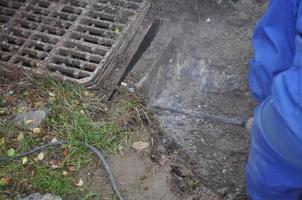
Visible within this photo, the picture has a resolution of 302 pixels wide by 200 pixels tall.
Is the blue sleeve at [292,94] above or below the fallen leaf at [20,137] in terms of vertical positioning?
above

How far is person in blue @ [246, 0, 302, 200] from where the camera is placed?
1808mm

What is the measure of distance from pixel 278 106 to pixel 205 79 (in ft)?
5.07

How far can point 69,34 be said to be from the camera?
11.5 feet

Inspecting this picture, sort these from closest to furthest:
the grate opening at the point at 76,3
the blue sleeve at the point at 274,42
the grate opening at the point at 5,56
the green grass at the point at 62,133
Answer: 1. the blue sleeve at the point at 274,42
2. the green grass at the point at 62,133
3. the grate opening at the point at 5,56
4. the grate opening at the point at 76,3

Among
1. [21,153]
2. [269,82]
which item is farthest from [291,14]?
[21,153]

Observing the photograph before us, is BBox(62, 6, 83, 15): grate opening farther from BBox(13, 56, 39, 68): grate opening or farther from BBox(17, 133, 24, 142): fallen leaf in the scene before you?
BBox(17, 133, 24, 142): fallen leaf

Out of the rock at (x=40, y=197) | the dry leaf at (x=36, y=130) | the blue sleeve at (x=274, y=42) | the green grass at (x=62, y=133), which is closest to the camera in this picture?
the blue sleeve at (x=274, y=42)

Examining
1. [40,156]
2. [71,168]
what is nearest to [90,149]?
[71,168]

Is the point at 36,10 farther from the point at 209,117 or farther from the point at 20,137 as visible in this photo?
the point at 209,117

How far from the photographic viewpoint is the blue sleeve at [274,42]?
2045 millimetres

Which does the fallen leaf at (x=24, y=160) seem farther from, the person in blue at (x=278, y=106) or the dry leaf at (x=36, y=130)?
the person in blue at (x=278, y=106)

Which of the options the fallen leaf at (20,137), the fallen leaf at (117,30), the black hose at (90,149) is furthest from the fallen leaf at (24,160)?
the fallen leaf at (117,30)

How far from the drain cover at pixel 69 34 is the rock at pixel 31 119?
318 millimetres

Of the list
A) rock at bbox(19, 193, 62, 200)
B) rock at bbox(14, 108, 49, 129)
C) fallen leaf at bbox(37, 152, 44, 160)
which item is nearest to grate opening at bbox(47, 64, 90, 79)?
rock at bbox(14, 108, 49, 129)
